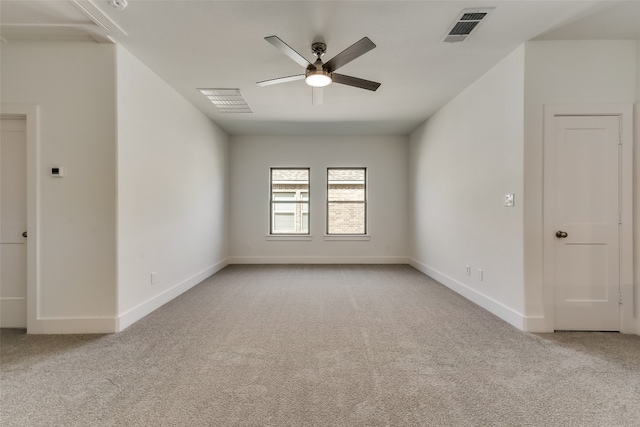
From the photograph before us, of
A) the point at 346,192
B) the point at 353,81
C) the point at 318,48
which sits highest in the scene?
the point at 318,48

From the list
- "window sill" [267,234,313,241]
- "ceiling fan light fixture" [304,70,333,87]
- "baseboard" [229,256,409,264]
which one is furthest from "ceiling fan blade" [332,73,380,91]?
"baseboard" [229,256,409,264]

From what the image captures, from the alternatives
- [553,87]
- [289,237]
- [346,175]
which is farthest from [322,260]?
[553,87]

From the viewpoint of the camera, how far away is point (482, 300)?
12.2 feet

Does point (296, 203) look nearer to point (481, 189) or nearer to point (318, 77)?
point (481, 189)

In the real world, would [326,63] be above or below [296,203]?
above

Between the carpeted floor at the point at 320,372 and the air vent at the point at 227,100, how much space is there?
292 cm

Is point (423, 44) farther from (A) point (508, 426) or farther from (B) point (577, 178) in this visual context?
(A) point (508, 426)

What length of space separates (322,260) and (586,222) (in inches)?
187


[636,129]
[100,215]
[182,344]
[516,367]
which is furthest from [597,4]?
[100,215]

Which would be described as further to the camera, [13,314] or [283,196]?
[283,196]

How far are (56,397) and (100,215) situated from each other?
1641 millimetres

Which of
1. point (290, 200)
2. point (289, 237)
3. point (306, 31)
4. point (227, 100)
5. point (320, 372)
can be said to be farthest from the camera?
point (290, 200)

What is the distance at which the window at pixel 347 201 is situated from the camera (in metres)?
6.99

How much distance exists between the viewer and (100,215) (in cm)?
297
